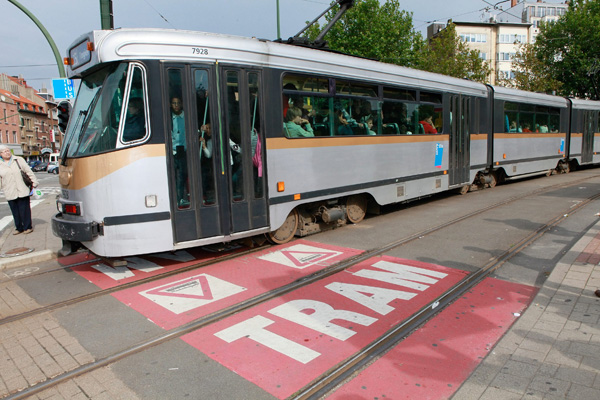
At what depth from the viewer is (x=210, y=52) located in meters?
5.90

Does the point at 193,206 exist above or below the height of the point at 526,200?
above

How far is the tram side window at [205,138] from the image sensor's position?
5898 millimetres

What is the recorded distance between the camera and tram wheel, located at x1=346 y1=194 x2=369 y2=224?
8.75 metres

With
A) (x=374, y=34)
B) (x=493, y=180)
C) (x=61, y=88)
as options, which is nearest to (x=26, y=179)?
(x=61, y=88)

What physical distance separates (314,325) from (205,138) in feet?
9.99

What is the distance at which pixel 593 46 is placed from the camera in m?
35.8

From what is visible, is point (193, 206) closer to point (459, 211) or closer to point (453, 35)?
point (459, 211)

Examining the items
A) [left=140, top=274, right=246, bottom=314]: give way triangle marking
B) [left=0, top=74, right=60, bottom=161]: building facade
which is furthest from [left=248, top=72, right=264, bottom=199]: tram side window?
[left=0, top=74, right=60, bottom=161]: building facade

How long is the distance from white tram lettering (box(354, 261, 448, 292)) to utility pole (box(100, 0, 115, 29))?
708cm

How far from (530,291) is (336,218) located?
145 inches

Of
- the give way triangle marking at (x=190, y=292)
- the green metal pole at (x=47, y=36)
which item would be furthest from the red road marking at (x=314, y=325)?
the green metal pole at (x=47, y=36)

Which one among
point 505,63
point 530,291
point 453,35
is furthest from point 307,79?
point 505,63

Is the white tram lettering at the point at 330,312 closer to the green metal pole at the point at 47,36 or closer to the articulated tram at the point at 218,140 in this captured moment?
the articulated tram at the point at 218,140

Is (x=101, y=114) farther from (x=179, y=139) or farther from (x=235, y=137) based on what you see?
(x=235, y=137)
